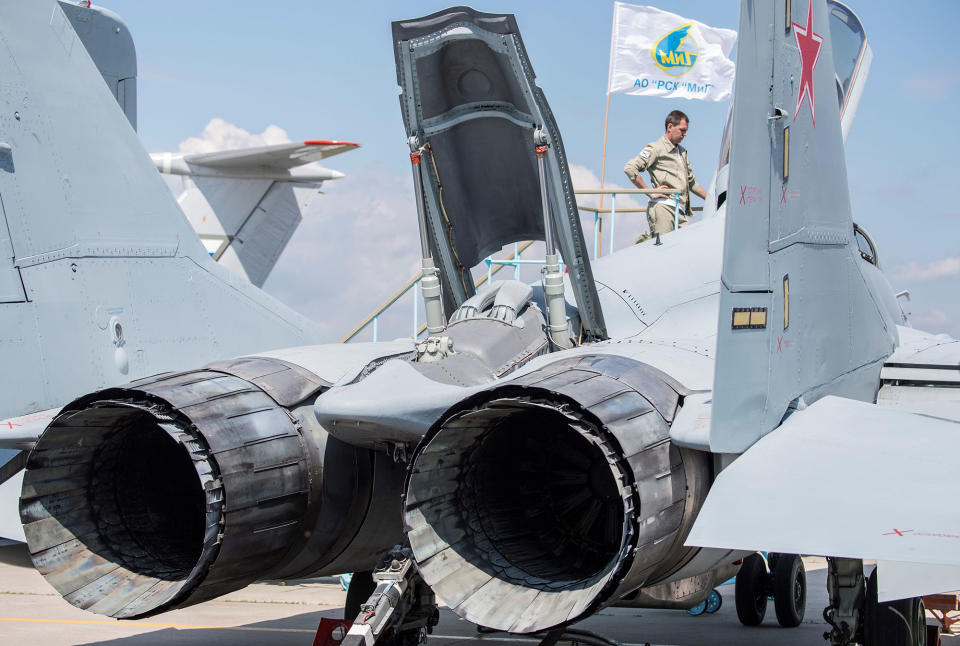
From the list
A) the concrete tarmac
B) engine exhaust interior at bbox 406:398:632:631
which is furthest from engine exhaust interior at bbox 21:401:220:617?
the concrete tarmac

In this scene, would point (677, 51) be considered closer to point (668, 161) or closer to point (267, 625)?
point (668, 161)

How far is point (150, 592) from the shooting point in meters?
4.34

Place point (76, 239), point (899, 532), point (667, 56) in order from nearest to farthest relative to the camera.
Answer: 1. point (899, 532)
2. point (76, 239)
3. point (667, 56)

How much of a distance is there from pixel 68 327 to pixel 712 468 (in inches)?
157

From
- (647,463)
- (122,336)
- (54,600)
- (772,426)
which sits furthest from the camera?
(54,600)

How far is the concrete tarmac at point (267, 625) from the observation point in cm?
710

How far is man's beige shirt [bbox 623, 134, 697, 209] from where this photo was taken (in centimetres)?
870

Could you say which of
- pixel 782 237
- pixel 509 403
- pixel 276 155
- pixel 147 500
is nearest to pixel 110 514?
pixel 147 500

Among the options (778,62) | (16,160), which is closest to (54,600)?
(16,160)

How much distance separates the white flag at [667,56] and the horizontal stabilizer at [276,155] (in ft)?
11.6

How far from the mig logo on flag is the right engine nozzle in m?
8.89

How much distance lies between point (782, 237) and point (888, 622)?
1.88 metres

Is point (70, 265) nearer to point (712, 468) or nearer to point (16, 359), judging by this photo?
point (16, 359)

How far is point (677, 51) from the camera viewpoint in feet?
41.3
